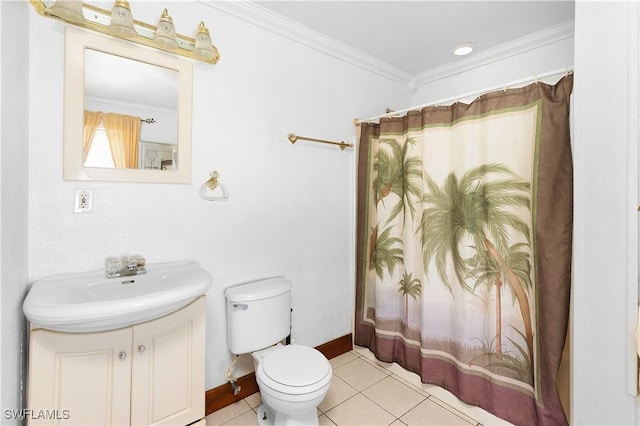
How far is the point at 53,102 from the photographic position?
1.30 m

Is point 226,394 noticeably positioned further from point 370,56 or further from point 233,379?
point 370,56

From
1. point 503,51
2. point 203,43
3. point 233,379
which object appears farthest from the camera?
point 503,51

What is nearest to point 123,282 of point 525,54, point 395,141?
point 395,141

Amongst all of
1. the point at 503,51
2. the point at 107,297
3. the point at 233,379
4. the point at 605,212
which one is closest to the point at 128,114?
the point at 107,297

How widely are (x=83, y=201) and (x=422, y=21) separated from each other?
2229 mm

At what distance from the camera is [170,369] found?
134 centimetres

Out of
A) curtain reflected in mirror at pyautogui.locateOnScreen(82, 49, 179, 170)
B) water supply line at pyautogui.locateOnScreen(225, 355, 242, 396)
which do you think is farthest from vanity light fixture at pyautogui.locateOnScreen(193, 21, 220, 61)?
A: water supply line at pyautogui.locateOnScreen(225, 355, 242, 396)

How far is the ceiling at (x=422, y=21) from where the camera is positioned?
1801mm

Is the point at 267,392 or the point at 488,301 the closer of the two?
the point at 267,392

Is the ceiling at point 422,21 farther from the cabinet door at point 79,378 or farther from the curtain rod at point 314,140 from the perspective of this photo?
the cabinet door at point 79,378

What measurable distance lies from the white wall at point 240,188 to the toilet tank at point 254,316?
0.35ft

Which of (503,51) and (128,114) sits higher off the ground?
(503,51)

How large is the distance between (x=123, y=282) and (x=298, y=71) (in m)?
1.70

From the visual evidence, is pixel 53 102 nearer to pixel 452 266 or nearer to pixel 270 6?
pixel 270 6
